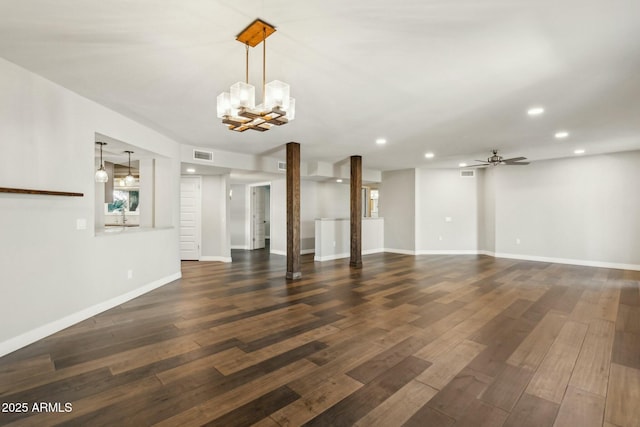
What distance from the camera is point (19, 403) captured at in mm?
1980

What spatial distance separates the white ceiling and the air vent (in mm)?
1488

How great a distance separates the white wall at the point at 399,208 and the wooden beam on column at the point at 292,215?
4795 mm

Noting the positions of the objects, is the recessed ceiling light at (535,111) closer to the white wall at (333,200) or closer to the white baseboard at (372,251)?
the white baseboard at (372,251)

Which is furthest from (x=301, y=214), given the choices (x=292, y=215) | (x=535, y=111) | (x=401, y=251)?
(x=535, y=111)

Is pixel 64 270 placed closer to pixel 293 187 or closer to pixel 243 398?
pixel 243 398

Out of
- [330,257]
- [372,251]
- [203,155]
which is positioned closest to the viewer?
[203,155]

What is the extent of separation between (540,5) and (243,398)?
3.36 m

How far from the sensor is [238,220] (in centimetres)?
1012

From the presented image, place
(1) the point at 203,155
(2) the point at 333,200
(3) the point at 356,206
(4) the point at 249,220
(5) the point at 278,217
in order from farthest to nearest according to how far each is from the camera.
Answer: (2) the point at 333,200 < (4) the point at 249,220 < (5) the point at 278,217 < (3) the point at 356,206 < (1) the point at 203,155

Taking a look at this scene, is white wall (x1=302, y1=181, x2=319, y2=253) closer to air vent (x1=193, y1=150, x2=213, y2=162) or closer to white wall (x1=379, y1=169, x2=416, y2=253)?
white wall (x1=379, y1=169, x2=416, y2=253)

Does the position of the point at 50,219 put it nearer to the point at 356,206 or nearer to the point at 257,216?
the point at 356,206

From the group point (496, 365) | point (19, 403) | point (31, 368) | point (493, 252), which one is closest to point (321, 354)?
point (496, 365)

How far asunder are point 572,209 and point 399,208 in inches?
169

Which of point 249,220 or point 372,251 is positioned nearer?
point 372,251
